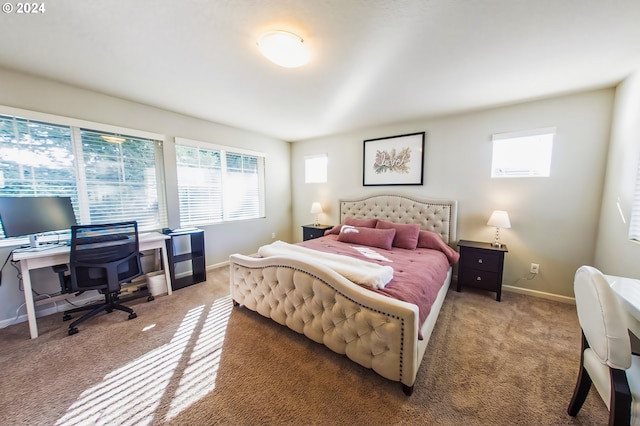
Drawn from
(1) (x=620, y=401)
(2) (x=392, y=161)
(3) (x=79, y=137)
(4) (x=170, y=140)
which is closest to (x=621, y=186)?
(1) (x=620, y=401)

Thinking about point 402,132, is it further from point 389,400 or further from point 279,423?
point 279,423

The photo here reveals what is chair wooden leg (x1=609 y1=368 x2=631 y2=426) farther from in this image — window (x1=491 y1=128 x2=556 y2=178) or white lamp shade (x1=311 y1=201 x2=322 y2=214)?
white lamp shade (x1=311 y1=201 x2=322 y2=214)

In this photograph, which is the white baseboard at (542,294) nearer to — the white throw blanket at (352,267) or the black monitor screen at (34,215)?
the white throw blanket at (352,267)

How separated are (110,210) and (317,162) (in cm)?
343

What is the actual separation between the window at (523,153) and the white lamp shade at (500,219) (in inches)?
22.1

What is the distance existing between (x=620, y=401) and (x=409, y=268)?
134 centimetres

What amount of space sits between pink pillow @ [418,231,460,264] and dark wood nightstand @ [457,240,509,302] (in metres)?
0.13

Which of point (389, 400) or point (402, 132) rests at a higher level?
point (402, 132)

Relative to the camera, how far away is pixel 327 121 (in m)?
3.59

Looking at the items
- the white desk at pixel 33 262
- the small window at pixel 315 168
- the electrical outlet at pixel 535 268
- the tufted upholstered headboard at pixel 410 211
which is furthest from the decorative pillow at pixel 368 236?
the white desk at pixel 33 262

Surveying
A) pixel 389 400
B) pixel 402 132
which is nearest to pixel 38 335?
pixel 389 400

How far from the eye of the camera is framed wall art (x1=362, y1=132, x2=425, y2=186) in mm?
3553

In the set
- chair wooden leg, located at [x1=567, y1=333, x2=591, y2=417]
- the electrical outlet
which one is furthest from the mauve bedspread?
the electrical outlet

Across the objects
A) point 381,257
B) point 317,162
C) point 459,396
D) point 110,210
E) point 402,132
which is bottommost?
point 459,396
